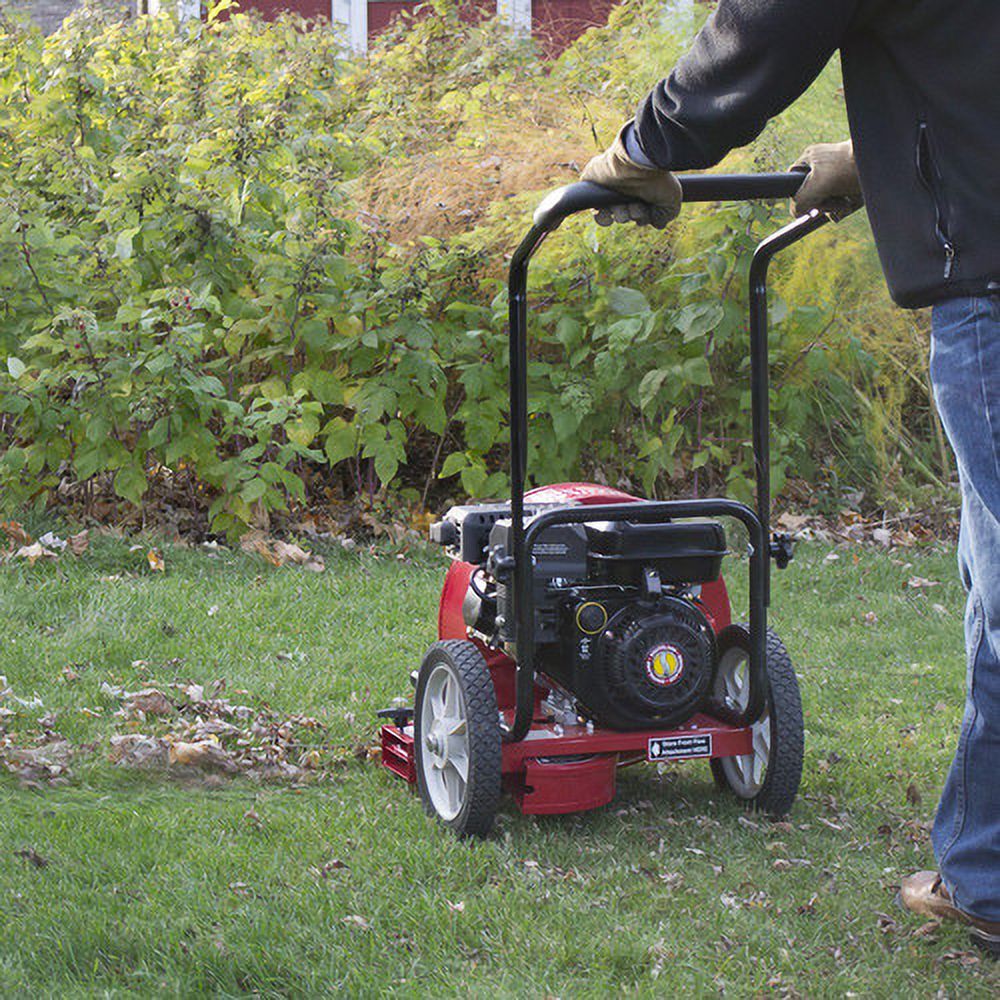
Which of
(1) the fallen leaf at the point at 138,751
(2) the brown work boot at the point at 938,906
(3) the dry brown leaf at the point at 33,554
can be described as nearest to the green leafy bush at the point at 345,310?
(3) the dry brown leaf at the point at 33,554

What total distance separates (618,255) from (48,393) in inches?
98.9

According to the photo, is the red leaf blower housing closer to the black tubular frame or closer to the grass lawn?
the black tubular frame

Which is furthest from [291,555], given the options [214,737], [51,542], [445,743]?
[445,743]

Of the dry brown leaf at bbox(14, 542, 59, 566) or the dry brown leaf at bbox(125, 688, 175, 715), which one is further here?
the dry brown leaf at bbox(14, 542, 59, 566)

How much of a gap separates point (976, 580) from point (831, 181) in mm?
863

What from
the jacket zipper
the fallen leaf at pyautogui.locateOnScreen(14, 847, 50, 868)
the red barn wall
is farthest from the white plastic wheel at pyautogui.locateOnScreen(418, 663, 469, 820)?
the red barn wall

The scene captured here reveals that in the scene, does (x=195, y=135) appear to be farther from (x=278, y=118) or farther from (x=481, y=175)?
(x=481, y=175)

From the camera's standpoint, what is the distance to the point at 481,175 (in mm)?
6926

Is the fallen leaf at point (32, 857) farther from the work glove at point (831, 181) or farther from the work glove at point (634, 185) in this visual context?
the work glove at point (831, 181)

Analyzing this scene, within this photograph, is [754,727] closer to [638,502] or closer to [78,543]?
[638,502]

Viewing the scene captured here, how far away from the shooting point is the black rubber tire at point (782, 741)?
330 cm

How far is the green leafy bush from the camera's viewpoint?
5.76 metres

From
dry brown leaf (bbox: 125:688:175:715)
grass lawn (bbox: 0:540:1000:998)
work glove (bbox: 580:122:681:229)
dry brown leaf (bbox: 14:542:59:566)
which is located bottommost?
grass lawn (bbox: 0:540:1000:998)

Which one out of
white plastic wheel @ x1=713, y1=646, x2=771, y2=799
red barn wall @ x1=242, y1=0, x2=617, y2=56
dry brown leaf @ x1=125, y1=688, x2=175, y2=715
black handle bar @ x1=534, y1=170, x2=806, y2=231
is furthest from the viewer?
red barn wall @ x1=242, y1=0, x2=617, y2=56
